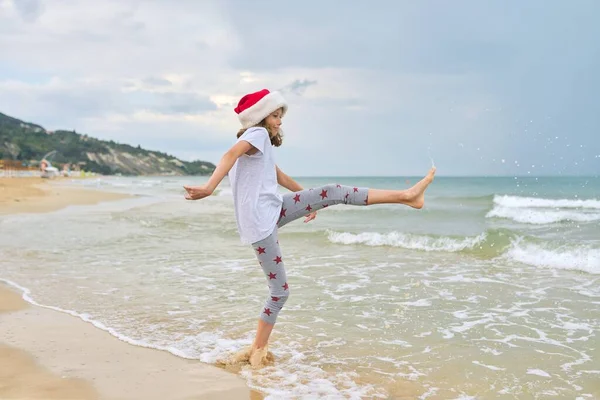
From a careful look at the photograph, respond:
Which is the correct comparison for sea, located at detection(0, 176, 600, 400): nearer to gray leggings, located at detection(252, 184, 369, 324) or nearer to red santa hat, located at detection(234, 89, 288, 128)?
gray leggings, located at detection(252, 184, 369, 324)

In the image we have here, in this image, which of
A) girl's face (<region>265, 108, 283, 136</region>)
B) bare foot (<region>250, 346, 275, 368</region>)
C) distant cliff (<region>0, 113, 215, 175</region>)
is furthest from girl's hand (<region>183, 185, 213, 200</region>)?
distant cliff (<region>0, 113, 215, 175</region>)

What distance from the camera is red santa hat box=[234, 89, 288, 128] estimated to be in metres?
4.11

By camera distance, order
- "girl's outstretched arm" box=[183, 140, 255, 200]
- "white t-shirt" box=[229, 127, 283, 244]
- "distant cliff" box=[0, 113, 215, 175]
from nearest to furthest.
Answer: "girl's outstretched arm" box=[183, 140, 255, 200]
"white t-shirt" box=[229, 127, 283, 244]
"distant cliff" box=[0, 113, 215, 175]

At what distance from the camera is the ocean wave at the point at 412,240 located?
1229cm

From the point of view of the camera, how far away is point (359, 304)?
652cm

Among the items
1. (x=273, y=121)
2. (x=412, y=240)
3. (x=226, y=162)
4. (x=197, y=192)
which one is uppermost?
(x=273, y=121)

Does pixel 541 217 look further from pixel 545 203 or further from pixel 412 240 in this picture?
pixel 412 240

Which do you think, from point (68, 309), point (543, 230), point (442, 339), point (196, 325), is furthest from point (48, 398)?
point (543, 230)

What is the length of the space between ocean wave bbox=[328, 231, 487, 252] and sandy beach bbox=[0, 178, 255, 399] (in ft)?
27.5

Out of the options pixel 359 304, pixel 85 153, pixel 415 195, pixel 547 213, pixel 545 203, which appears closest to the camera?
pixel 415 195

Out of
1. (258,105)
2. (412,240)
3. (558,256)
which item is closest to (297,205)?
(258,105)

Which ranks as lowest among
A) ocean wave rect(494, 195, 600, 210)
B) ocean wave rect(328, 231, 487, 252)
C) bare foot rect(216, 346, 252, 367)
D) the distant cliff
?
bare foot rect(216, 346, 252, 367)

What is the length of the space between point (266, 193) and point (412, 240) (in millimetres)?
9498

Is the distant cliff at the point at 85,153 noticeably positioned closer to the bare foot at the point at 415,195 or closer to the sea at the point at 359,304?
the sea at the point at 359,304
